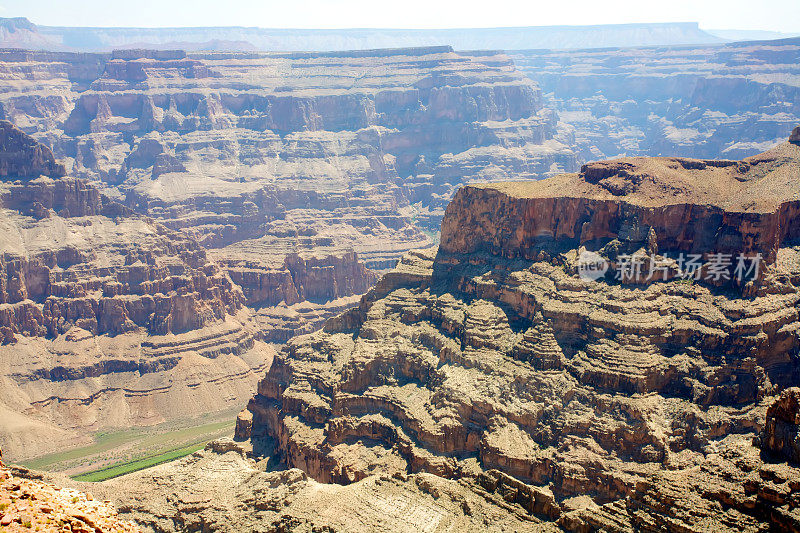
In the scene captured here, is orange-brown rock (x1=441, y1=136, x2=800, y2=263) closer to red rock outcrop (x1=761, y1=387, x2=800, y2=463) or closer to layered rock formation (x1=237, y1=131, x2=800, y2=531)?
layered rock formation (x1=237, y1=131, x2=800, y2=531)

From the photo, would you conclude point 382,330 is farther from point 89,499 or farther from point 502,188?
point 89,499

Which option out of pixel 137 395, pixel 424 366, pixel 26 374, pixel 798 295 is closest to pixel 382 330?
pixel 424 366

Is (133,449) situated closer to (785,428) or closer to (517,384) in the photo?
(517,384)

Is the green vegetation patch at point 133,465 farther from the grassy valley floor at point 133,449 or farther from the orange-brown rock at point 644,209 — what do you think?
the orange-brown rock at point 644,209

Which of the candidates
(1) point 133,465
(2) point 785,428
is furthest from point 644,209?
(1) point 133,465

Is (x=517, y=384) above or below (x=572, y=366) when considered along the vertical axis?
below

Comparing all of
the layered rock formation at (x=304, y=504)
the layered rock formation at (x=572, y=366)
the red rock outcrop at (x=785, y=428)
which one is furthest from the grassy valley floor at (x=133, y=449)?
the red rock outcrop at (x=785, y=428)

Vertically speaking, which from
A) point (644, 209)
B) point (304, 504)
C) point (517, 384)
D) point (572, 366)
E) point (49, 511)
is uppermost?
point (644, 209)
